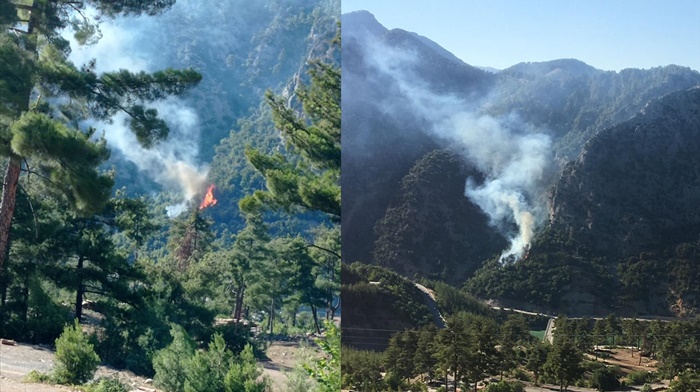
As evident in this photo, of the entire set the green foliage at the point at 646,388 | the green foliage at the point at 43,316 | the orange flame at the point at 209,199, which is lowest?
the green foliage at the point at 646,388

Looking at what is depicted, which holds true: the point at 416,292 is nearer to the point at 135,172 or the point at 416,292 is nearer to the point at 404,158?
the point at 404,158

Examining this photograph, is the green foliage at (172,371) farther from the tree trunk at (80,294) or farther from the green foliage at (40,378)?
the tree trunk at (80,294)

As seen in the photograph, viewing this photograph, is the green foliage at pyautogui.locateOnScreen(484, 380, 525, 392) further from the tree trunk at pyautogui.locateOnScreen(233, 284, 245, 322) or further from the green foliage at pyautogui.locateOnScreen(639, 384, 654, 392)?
the tree trunk at pyautogui.locateOnScreen(233, 284, 245, 322)

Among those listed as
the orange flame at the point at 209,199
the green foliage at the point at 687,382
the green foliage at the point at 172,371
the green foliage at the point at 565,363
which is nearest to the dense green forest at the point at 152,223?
the green foliage at the point at 172,371

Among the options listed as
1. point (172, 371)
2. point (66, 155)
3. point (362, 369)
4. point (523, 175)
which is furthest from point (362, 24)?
point (66, 155)

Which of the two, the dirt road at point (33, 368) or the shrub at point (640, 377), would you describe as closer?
the shrub at point (640, 377)

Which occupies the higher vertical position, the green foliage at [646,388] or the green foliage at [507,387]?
the green foliage at [646,388]
